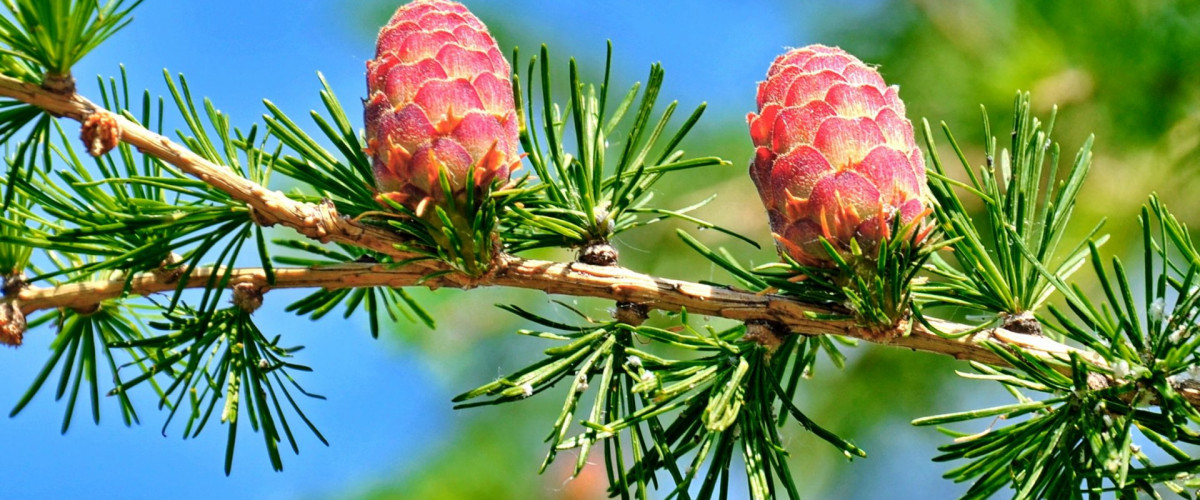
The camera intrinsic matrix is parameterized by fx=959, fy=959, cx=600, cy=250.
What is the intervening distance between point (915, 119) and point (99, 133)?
5.28 ft

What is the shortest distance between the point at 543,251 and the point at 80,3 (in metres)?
1.64

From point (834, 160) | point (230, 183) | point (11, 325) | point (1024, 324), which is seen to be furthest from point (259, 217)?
point (1024, 324)

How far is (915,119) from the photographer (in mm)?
1859

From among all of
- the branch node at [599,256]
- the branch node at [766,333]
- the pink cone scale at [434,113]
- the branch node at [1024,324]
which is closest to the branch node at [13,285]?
the pink cone scale at [434,113]

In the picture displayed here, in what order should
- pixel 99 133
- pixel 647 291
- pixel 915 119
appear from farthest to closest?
1. pixel 915 119
2. pixel 647 291
3. pixel 99 133

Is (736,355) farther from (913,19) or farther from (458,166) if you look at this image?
(913,19)

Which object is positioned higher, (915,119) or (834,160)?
(915,119)

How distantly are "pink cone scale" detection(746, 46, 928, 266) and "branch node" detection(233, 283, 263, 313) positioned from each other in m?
0.37

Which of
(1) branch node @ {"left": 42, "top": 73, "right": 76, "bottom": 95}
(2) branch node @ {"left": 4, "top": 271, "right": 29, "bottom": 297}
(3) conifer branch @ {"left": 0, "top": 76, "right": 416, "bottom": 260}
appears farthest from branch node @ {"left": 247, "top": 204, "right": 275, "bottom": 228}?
(2) branch node @ {"left": 4, "top": 271, "right": 29, "bottom": 297}

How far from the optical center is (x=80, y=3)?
529mm

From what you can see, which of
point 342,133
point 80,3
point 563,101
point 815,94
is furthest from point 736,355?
point 563,101

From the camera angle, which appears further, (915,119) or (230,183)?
(915,119)

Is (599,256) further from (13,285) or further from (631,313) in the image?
(13,285)

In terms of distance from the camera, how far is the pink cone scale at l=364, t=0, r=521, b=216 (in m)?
0.59
